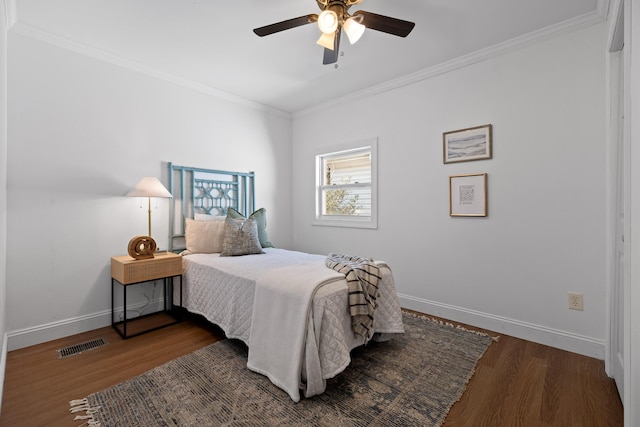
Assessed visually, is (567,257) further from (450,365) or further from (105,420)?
(105,420)

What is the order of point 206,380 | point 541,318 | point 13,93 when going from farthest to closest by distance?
1. point 541,318
2. point 13,93
3. point 206,380

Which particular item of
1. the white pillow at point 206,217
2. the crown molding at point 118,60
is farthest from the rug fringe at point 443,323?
the crown molding at point 118,60

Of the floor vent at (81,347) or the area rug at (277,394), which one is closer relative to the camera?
the area rug at (277,394)

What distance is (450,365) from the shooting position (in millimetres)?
2090

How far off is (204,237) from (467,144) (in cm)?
281

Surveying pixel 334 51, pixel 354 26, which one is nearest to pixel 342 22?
pixel 354 26

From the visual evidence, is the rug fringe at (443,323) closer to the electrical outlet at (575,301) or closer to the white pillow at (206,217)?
the electrical outlet at (575,301)

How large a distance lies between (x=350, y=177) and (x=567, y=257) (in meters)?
2.41

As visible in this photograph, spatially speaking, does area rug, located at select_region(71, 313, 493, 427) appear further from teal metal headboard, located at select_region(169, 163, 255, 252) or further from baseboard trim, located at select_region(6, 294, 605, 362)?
teal metal headboard, located at select_region(169, 163, 255, 252)

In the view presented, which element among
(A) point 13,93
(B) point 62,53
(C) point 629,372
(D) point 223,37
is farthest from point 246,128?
(C) point 629,372

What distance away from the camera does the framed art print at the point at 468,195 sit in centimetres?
273

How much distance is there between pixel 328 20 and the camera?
1.76 m

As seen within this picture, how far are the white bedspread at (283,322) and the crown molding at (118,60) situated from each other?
251cm

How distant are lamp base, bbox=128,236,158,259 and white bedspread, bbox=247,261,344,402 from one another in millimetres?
1341
